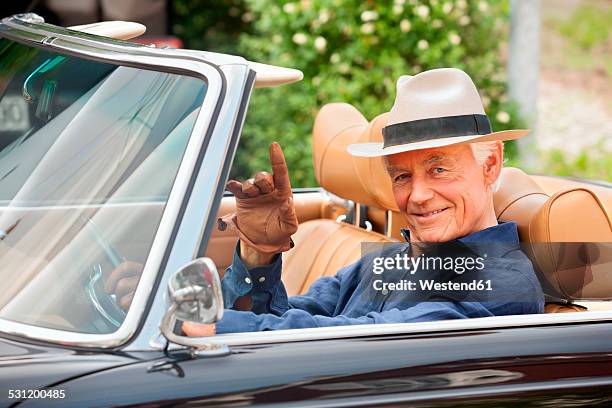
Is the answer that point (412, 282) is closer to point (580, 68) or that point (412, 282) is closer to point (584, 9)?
point (580, 68)

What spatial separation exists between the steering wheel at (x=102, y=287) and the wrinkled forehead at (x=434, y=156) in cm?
86

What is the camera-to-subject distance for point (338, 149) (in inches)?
146

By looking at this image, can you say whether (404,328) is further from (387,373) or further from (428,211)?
(428,211)

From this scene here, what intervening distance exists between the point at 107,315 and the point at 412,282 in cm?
76

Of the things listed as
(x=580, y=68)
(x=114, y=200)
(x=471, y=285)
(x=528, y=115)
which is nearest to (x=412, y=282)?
(x=471, y=285)

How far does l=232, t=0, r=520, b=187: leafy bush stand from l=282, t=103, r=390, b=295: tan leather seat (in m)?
3.09

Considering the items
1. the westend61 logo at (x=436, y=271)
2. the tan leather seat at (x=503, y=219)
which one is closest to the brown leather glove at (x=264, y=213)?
the westend61 logo at (x=436, y=271)

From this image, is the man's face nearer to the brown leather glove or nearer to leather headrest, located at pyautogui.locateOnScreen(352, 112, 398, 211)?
the brown leather glove

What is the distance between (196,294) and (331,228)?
6.02 ft

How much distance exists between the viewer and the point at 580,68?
12.4 meters

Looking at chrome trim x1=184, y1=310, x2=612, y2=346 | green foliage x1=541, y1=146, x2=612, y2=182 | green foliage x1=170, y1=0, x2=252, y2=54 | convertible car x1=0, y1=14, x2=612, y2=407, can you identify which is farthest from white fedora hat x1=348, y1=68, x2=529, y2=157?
green foliage x1=170, y1=0, x2=252, y2=54

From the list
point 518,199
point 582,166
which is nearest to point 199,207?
point 518,199

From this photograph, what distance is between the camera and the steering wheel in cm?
226

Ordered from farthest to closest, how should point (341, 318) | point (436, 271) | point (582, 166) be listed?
1. point (582, 166)
2. point (436, 271)
3. point (341, 318)
